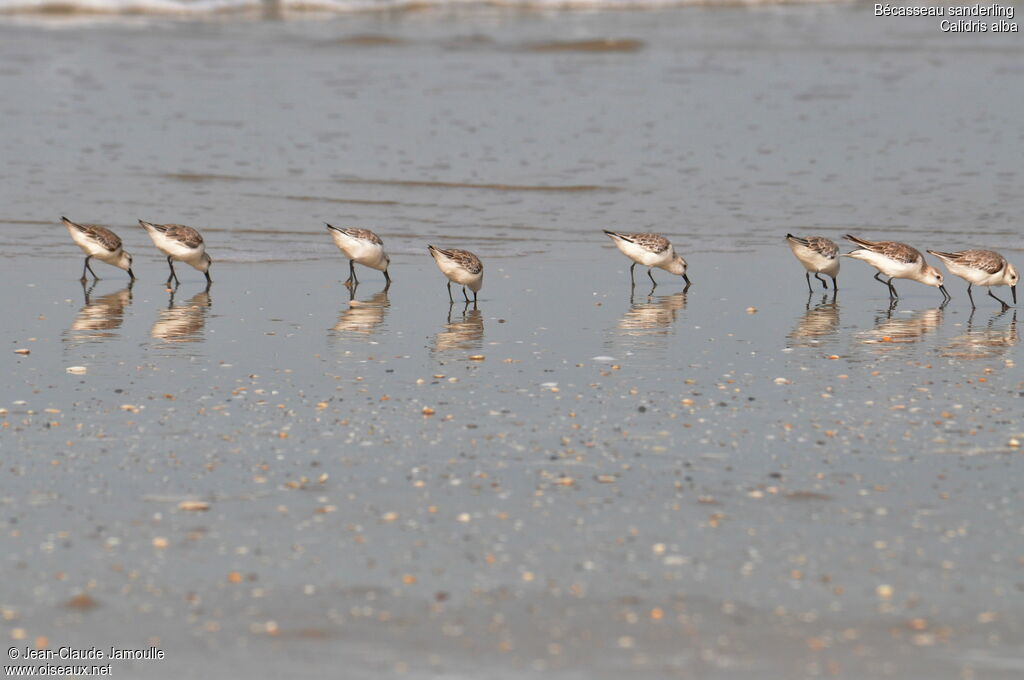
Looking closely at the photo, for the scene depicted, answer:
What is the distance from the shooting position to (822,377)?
9.93 metres

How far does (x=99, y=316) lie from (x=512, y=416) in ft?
Result: 16.0

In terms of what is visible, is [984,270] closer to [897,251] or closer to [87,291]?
[897,251]

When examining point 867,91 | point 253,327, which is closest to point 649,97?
point 867,91

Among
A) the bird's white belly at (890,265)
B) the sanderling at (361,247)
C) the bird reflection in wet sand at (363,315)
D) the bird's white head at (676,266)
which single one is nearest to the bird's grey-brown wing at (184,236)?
the sanderling at (361,247)

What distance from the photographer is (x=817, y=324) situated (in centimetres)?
1218

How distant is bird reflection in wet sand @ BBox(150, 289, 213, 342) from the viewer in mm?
11406

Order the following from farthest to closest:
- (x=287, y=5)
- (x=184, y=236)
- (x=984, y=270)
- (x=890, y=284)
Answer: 1. (x=287, y=5)
2. (x=184, y=236)
3. (x=890, y=284)
4. (x=984, y=270)

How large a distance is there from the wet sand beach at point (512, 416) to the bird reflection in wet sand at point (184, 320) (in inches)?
2.3

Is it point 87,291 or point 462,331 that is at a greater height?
point 87,291

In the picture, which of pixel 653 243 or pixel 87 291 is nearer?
pixel 87 291

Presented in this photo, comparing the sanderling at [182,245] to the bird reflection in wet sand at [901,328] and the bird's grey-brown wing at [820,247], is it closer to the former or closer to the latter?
the bird's grey-brown wing at [820,247]

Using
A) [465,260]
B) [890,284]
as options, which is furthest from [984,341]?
[465,260]

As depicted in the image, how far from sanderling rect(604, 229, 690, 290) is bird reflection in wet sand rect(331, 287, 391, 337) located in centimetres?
229

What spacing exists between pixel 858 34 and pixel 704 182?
75.1 ft
